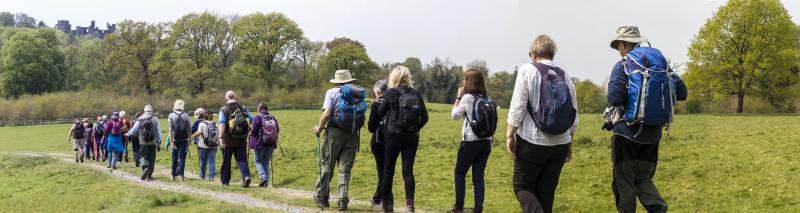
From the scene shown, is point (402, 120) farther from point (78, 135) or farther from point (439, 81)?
point (439, 81)

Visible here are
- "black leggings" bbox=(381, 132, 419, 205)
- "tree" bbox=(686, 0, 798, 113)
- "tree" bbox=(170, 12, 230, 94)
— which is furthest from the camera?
"tree" bbox=(170, 12, 230, 94)

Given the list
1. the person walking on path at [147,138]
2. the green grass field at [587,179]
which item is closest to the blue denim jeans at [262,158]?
the green grass field at [587,179]

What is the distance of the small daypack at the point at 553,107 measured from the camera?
5137 mm

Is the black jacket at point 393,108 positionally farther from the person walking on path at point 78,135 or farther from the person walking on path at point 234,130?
the person walking on path at point 78,135

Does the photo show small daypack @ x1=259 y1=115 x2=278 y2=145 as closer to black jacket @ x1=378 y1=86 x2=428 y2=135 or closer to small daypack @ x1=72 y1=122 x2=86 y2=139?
black jacket @ x1=378 y1=86 x2=428 y2=135

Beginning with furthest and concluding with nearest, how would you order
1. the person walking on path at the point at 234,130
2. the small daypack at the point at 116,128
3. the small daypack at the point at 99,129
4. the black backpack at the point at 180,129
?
the small daypack at the point at 99,129 < the small daypack at the point at 116,128 < the black backpack at the point at 180,129 < the person walking on path at the point at 234,130

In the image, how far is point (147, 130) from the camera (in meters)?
15.0

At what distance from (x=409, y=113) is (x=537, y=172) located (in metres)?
2.40

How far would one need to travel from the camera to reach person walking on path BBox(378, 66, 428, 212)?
7395 millimetres

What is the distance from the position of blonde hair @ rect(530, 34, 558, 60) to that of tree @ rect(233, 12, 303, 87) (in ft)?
223

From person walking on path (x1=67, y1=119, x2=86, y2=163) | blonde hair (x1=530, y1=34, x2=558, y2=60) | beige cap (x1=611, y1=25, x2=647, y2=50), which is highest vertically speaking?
beige cap (x1=611, y1=25, x2=647, y2=50)

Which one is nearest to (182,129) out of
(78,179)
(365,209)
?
(78,179)

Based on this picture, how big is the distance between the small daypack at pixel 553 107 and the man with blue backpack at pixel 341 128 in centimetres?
385

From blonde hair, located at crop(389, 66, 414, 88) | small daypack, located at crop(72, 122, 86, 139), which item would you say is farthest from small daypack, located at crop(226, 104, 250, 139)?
small daypack, located at crop(72, 122, 86, 139)
